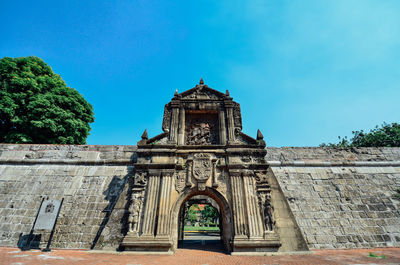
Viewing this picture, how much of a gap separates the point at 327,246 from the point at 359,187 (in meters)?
4.19

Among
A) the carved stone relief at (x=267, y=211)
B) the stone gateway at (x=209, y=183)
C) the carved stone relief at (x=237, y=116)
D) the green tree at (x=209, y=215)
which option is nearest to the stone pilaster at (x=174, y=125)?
the stone gateway at (x=209, y=183)

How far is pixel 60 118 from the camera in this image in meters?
13.7

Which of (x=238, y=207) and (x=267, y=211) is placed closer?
(x=267, y=211)

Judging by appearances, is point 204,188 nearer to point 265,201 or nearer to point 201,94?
point 265,201

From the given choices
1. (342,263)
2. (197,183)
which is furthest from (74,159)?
(342,263)

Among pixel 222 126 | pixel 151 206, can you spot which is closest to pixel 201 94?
pixel 222 126

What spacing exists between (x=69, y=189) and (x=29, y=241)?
2423mm

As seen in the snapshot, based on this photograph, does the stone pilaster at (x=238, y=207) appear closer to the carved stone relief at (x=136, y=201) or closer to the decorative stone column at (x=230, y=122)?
the decorative stone column at (x=230, y=122)

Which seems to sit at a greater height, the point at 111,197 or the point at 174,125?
the point at 174,125

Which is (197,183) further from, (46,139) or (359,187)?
(46,139)

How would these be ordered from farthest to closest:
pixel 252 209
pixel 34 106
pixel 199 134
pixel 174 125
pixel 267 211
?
pixel 34 106, pixel 199 134, pixel 174 125, pixel 252 209, pixel 267 211

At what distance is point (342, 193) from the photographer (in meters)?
9.29

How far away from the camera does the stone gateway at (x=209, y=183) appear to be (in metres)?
7.09

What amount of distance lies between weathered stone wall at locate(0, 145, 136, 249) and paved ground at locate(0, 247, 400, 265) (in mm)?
735
